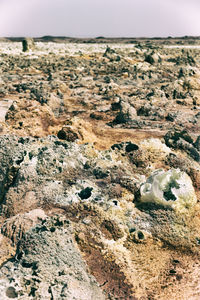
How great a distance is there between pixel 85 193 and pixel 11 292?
2250 millimetres

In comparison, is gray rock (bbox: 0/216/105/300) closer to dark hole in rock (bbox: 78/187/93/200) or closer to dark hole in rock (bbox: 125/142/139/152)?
dark hole in rock (bbox: 78/187/93/200)

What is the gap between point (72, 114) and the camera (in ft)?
40.1

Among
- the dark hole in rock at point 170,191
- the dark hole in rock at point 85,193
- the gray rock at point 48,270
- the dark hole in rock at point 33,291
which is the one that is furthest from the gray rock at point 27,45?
the dark hole in rock at point 33,291

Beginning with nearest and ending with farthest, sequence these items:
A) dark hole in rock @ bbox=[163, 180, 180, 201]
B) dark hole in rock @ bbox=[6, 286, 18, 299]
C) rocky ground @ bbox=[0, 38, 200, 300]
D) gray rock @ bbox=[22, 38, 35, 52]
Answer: dark hole in rock @ bbox=[6, 286, 18, 299]
rocky ground @ bbox=[0, 38, 200, 300]
dark hole in rock @ bbox=[163, 180, 180, 201]
gray rock @ bbox=[22, 38, 35, 52]

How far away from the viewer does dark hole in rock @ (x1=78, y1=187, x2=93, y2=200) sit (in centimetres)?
521

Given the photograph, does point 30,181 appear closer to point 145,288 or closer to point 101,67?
point 145,288

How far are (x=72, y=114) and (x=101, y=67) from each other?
12799mm

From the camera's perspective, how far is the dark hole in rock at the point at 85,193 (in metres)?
5.21

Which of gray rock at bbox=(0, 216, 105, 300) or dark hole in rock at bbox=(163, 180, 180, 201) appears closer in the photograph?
gray rock at bbox=(0, 216, 105, 300)

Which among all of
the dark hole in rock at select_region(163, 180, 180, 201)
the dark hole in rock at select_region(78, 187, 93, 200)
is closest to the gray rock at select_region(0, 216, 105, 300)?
the dark hole in rock at select_region(78, 187, 93, 200)

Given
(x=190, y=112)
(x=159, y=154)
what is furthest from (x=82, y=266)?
(x=190, y=112)

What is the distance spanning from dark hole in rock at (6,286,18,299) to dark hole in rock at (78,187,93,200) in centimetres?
211

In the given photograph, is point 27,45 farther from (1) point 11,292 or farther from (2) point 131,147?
(1) point 11,292

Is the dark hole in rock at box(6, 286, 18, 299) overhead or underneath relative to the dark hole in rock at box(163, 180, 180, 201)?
underneath
